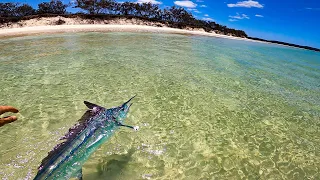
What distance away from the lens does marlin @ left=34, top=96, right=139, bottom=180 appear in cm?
302

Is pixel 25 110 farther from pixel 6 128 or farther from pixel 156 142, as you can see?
pixel 156 142

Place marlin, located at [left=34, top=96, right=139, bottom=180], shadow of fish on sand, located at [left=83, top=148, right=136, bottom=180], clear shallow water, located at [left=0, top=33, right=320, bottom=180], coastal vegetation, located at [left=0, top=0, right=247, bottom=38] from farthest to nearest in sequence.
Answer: coastal vegetation, located at [left=0, top=0, right=247, bottom=38], clear shallow water, located at [left=0, top=33, right=320, bottom=180], shadow of fish on sand, located at [left=83, top=148, right=136, bottom=180], marlin, located at [left=34, top=96, right=139, bottom=180]

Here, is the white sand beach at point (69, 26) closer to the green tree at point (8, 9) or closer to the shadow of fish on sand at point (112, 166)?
the green tree at point (8, 9)

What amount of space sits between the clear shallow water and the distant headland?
40.8 meters

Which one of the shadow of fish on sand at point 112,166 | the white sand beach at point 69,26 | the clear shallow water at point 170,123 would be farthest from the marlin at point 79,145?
the white sand beach at point 69,26

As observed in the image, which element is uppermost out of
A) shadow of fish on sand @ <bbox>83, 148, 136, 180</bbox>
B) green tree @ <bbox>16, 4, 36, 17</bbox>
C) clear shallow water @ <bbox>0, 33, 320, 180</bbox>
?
green tree @ <bbox>16, 4, 36, 17</bbox>

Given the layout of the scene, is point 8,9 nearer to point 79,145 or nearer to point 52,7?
point 52,7

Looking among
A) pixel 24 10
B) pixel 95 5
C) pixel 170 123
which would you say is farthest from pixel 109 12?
pixel 170 123

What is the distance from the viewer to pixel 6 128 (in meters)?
6.09

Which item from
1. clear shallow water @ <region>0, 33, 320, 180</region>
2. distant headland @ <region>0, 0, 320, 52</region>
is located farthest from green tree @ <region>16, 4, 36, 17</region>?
clear shallow water @ <region>0, 33, 320, 180</region>

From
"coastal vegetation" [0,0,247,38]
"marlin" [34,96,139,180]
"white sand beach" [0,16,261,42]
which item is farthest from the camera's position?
"coastal vegetation" [0,0,247,38]

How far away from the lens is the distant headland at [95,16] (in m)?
47.2

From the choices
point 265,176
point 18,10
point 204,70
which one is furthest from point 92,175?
point 18,10

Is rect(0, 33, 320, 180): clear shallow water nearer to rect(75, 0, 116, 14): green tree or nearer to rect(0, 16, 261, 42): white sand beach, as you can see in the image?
rect(0, 16, 261, 42): white sand beach
